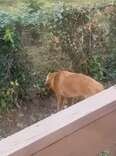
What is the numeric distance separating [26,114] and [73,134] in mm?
3724

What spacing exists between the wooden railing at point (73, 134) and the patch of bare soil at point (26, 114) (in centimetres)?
323

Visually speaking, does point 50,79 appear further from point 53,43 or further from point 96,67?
point 96,67

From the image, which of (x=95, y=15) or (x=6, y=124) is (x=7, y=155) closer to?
(x=6, y=124)

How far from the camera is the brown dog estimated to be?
17.0 feet

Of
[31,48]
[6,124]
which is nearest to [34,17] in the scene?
[31,48]

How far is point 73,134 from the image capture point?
6.05 ft

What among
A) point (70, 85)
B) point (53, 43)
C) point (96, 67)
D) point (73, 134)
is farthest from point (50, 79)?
point (73, 134)

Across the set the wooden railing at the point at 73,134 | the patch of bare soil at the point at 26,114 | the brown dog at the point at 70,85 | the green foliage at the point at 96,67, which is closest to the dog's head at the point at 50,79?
the brown dog at the point at 70,85

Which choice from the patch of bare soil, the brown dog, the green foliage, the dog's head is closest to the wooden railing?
the brown dog

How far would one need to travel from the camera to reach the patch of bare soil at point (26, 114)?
5297 millimetres

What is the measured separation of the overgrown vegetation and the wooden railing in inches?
131

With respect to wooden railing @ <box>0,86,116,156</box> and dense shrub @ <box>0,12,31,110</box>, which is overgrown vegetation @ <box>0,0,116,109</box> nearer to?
dense shrub @ <box>0,12,31,110</box>

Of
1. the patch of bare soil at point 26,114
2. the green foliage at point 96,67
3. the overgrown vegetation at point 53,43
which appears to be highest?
the overgrown vegetation at point 53,43

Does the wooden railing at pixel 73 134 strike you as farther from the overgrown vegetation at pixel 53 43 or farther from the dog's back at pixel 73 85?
the overgrown vegetation at pixel 53 43
